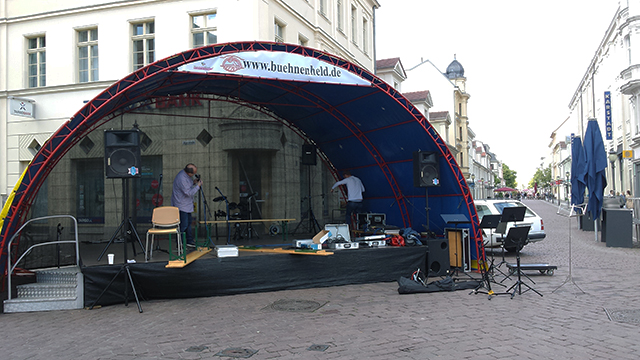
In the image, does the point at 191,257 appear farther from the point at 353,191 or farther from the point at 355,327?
the point at 353,191

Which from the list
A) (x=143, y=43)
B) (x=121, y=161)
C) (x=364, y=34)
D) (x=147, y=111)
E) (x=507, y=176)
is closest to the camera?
(x=121, y=161)

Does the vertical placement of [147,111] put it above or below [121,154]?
→ above

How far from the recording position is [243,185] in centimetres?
1567

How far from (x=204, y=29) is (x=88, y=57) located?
4.57 m

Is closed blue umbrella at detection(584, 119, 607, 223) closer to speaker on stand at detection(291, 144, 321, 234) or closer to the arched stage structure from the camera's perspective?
the arched stage structure

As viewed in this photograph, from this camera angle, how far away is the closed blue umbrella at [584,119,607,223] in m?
15.4

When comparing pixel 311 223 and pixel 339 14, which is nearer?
pixel 311 223

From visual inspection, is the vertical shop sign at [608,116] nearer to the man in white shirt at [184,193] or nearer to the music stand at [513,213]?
the music stand at [513,213]

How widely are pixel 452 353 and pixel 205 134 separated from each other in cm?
1131

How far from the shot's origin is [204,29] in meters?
15.5

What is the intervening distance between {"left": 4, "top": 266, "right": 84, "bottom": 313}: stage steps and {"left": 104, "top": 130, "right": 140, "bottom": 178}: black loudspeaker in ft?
5.72

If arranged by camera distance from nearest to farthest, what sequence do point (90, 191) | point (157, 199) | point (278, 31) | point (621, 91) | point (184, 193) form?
point (184, 193) < point (90, 191) < point (157, 199) < point (278, 31) < point (621, 91)

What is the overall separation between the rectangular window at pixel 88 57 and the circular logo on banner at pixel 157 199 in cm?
521

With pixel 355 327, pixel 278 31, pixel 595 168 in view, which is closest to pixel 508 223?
pixel 595 168
